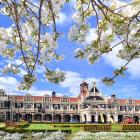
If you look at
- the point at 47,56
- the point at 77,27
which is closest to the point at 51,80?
the point at 47,56

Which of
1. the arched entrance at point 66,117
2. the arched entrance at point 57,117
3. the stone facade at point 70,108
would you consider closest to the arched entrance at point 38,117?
the stone facade at point 70,108

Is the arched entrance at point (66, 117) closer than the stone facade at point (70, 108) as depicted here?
No

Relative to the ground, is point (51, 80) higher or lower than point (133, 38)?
lower

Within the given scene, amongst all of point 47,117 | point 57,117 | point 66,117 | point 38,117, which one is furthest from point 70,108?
point 38,117

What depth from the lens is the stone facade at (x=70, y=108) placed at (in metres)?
78.1

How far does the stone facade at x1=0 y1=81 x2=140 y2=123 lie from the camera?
78125 mm

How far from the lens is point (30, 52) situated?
5.30m

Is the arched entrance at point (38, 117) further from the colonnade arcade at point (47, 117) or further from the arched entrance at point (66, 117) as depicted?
the arched entrance at point (66, 117)

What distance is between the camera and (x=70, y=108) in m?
82.8

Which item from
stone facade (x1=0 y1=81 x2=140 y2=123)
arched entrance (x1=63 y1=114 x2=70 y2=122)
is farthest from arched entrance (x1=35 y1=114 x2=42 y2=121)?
arched entrance (x1=63 y1=114 x2=70 y2=122)

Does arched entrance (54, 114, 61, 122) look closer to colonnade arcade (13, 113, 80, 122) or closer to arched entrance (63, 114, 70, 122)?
colonnade arcade (13, 113, 80, 122)

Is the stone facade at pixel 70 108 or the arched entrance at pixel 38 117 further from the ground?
the stone facade at pixel 70 108

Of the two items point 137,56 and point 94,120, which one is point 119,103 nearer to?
point 94,120

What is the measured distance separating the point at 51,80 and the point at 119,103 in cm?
8183
